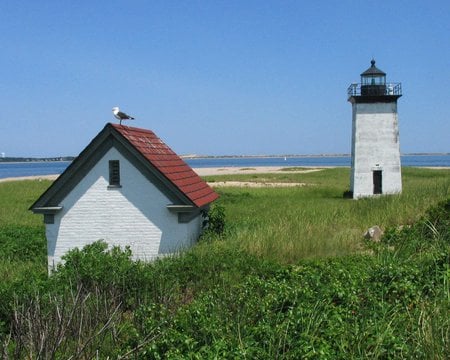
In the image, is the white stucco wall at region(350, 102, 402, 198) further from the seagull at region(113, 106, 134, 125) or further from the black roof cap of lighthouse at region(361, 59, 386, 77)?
the seagull at region(113, 106, 134, 125)

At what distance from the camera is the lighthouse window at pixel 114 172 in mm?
13906

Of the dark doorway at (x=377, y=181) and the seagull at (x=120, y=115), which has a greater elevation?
the seagull at (x=120, y=115)

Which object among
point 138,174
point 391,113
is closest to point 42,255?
point 138,174

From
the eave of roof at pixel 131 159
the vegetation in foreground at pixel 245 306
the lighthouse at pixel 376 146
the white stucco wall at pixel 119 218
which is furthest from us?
the lighthouse at pixel 376 146

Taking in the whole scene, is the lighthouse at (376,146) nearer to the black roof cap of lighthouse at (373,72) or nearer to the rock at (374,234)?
the black roof cap of lighthouse at (373,72)

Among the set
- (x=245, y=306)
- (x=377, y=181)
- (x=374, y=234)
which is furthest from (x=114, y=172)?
(x=377, y=181)

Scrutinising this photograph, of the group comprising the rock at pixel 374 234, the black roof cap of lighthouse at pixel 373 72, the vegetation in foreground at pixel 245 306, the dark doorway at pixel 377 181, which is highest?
the black roof cap of lighthouse at pixel 373 72

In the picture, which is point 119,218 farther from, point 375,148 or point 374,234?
point 375,148

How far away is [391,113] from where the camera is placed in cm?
3241

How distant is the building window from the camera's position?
13.9 meters

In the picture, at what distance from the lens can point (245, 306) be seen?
7.77 meters

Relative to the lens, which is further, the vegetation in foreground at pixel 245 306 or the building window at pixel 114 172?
the building window at pixel 114 172

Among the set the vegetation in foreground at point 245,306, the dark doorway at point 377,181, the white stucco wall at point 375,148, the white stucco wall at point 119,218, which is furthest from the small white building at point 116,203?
the dark doorway at point 377,181

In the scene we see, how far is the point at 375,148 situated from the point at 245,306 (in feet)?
86.2
